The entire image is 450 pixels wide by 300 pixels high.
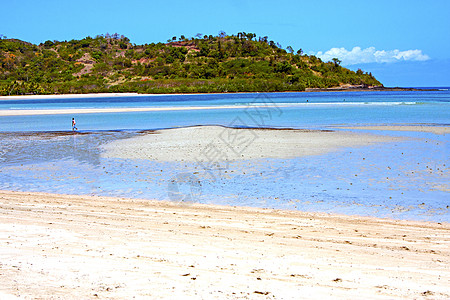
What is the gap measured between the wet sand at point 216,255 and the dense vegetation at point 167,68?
102m

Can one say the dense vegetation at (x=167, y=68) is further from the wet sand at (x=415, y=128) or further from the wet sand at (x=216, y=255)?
the wet sand at (x=216, y=255)

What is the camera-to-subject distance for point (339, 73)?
528 feet

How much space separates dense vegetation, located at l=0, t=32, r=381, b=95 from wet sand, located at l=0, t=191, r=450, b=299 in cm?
10161

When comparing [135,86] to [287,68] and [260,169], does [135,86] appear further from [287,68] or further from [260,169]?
[260,169]

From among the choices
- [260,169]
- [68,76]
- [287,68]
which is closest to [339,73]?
[287,68]

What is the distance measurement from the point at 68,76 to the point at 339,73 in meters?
91.0

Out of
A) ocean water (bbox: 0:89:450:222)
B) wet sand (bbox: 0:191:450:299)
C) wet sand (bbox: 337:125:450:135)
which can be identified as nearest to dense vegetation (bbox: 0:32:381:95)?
wet sand (bbox: 337:125:450:135)

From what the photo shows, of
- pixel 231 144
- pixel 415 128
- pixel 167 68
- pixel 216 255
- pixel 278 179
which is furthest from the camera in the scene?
pixel 167 68

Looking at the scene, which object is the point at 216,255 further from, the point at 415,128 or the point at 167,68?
the point at 167,68

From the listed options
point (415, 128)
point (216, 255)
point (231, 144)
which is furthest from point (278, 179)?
point (415, 128)

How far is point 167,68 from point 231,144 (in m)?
128

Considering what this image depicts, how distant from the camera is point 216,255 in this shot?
6008 mm

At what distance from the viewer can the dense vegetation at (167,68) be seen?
11856 centimetres

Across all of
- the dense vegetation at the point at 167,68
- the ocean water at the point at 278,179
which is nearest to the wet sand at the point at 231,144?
the ocean water at the point at 278,179
